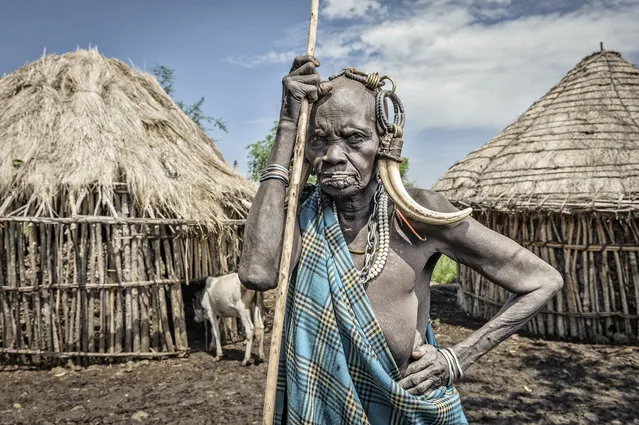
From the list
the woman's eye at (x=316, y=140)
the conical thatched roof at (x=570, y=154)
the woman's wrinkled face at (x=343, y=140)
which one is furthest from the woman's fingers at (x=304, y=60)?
the conical thatched roof at (x=570, y=154)

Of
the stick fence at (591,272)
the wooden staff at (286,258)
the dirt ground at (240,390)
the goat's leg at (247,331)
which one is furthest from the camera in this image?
the stick fence at (591,272)

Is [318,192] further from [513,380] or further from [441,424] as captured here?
[513,380]

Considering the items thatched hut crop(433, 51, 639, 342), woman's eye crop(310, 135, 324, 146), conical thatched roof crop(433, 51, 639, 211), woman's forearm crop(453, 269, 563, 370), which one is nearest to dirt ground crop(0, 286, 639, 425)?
thatched hut crop(433, 51, 639, 342)

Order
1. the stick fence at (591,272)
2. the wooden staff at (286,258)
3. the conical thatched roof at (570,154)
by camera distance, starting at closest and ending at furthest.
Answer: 1. the wooden staff at (286,258)
2. the stick fence at (591,272)
3. the conical thatched roof at (570,154)

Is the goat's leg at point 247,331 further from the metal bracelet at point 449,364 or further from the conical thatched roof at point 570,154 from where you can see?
the metal bracelet at point 449,364

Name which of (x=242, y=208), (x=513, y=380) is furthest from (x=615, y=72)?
(x=242, y=208)

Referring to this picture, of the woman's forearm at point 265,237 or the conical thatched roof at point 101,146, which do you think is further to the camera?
the conical thatched roof at point 101,146

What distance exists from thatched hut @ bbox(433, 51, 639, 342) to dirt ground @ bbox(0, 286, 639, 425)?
2.28ft

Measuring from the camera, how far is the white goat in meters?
7.46

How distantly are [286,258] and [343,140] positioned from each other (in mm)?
467

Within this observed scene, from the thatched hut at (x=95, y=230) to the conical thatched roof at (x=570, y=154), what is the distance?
4.72m

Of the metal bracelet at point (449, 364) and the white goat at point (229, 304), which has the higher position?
the metal bracelet at point (449, 364)

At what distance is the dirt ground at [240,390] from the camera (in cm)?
539

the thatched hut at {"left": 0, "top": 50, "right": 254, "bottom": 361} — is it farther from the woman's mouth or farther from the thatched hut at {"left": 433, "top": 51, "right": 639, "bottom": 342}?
the woman's mouth
